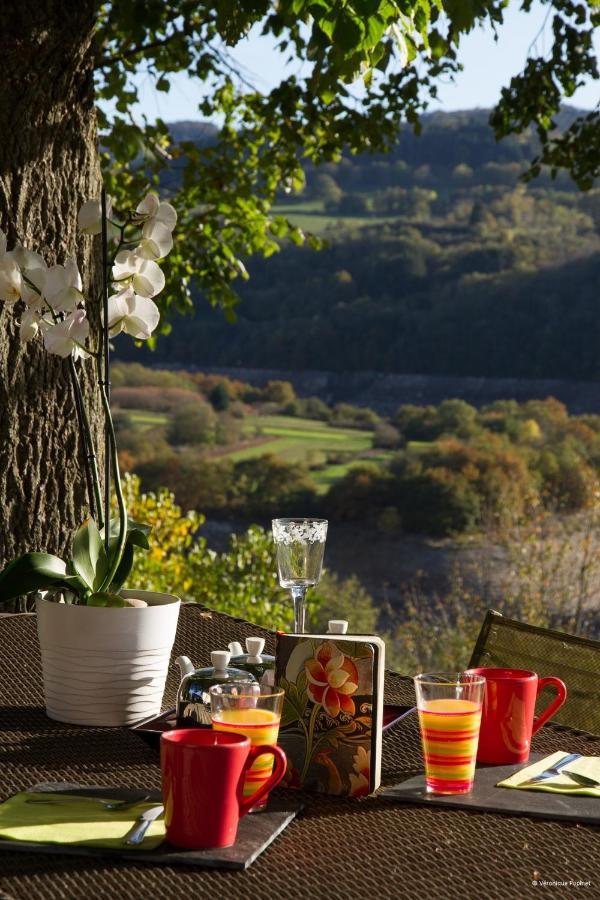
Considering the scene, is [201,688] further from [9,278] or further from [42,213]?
[42,213]

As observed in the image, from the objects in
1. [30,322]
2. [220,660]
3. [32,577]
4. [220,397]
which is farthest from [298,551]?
[220,397]

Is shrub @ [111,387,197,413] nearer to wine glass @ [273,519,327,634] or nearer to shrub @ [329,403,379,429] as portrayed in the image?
shrub @ [329,403,379,429]

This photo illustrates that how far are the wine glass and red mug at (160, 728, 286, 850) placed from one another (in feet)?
1.34

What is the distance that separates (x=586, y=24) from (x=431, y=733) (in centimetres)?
315

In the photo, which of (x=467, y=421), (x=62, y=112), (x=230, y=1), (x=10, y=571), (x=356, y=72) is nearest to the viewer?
(x=10, y=571)

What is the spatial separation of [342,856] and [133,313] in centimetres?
69

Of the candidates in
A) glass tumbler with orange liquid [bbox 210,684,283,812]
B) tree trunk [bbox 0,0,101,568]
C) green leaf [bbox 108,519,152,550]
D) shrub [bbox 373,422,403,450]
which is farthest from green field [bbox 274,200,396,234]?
glass tumbler with orange liquid [bbox 210,684,283,812]

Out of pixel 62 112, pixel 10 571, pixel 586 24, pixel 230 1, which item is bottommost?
pixel 10 571

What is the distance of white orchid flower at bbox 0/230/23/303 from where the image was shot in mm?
1243

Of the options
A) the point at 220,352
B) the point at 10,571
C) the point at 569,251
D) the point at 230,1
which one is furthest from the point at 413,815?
the point at 569,251

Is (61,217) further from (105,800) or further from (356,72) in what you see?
(105,800)

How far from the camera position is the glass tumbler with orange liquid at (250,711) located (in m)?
0.98

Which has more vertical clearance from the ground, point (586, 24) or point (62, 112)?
point (586, 24)

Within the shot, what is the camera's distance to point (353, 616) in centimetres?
993
